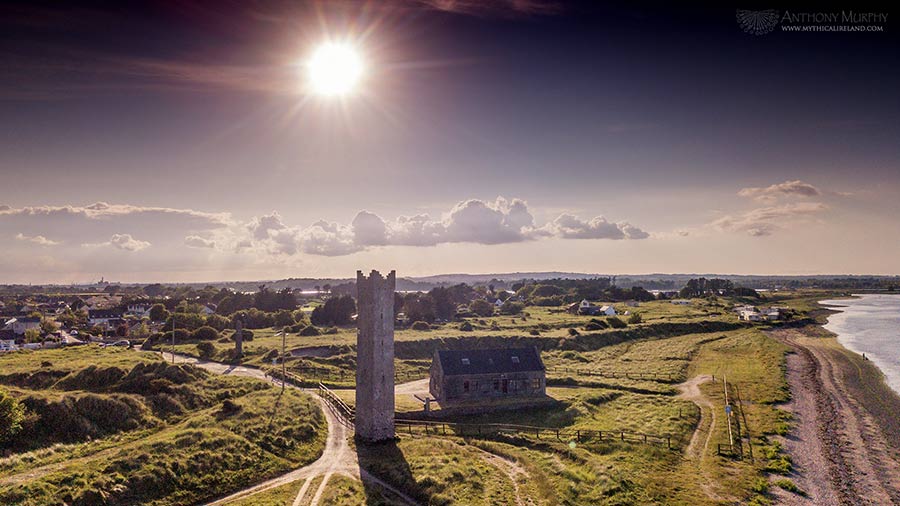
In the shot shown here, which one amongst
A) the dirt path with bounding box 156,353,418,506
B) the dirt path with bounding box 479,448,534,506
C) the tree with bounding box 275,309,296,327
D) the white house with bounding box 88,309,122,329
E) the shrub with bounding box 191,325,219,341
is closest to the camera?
the dirt path with bounding box 479,448,534,506

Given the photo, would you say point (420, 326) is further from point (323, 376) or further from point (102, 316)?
point (102, 316)

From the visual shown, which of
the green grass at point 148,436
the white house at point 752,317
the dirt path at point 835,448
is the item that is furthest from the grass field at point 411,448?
A: the white house at point 752,317

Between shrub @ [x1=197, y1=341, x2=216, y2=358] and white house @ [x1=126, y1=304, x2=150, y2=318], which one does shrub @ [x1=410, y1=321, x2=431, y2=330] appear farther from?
white house @ [x1=126, y1=304, x2=150, y2=318]

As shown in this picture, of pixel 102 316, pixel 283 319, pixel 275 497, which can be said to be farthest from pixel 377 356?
pixel 102 316

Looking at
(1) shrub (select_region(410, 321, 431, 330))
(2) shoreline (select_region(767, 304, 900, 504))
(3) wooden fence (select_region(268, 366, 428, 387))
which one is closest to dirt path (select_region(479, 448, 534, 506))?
(2) shoreline (select_region(767, 304, 900, 504))

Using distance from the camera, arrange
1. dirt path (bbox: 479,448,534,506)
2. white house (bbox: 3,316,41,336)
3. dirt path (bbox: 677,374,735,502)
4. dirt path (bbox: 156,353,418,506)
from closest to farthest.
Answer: dirt path (bbox: 479,448,534,506) → dirt path (bbox: 156,353,418,506) → dirt path (bbox: 677,374,735,502) → white house (bbox: 3,316,41,336)

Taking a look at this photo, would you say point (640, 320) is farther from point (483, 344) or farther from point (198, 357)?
point (198, 357)
